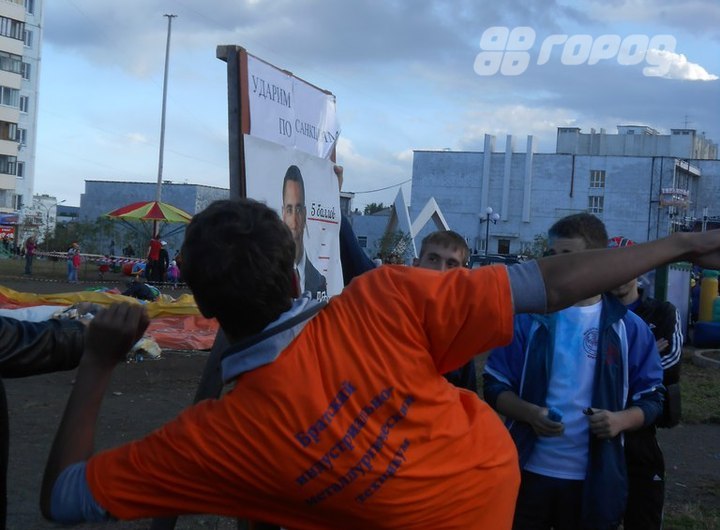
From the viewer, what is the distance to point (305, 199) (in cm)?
475

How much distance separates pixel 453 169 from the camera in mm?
78875

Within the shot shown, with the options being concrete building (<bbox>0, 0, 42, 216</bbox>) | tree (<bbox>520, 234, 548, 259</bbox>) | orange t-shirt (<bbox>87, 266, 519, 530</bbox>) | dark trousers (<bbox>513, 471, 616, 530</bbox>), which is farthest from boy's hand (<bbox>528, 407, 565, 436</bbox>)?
concrete building (<bbox>0, 0, 42, 216</bbox>)

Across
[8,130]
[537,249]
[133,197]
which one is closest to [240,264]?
[537,249]

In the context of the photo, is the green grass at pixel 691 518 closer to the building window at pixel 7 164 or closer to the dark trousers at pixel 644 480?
the dark trousers at pixel 644 480

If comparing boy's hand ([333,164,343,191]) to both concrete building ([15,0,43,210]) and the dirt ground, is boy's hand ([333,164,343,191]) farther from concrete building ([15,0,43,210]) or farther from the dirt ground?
concrete building ([15,0,43,210])

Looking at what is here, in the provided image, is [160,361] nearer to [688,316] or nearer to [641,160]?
[688,316]

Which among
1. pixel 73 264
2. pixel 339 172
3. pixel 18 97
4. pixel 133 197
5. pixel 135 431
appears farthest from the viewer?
pixel 18 97

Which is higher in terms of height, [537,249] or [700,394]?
[537,249]

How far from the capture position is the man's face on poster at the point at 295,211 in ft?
15.0

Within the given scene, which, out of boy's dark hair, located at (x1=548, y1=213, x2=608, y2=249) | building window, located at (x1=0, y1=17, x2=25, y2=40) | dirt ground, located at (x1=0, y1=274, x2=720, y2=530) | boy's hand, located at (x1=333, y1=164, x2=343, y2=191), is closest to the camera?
boy's dark hair, located at (x1=548, y1=213, x2=608, y2=249)

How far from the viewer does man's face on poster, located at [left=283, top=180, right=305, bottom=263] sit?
4559 mm

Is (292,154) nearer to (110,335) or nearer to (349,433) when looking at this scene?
(110,335)

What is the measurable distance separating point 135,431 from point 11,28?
72.6 meters

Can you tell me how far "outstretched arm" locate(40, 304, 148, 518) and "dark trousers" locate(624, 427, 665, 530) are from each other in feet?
8.95
